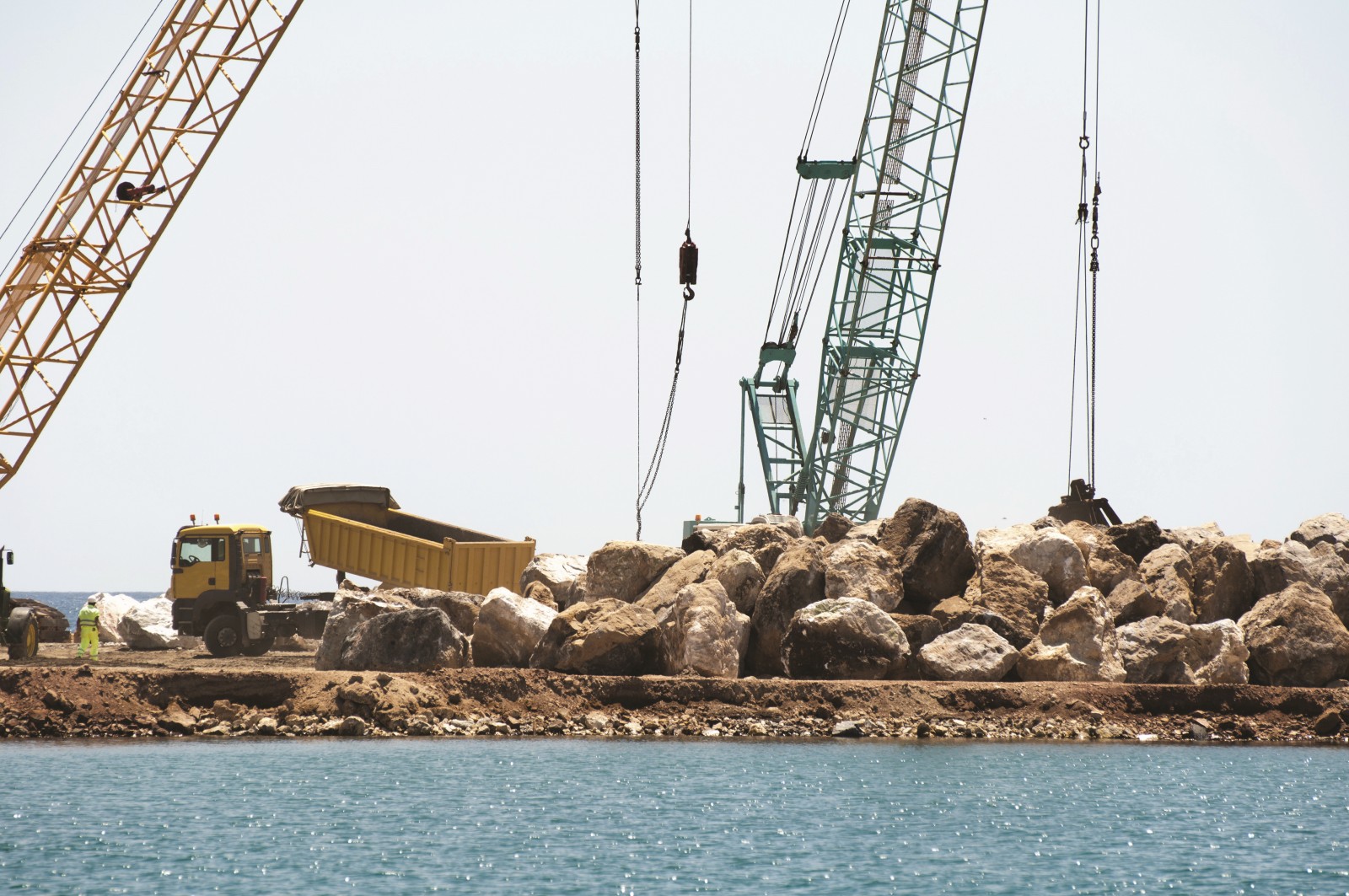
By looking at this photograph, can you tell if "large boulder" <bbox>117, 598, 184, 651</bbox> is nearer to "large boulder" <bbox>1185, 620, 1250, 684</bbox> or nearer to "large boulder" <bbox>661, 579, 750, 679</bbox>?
"large boulder" <bbox>661, 579, 750, 679</bbox>

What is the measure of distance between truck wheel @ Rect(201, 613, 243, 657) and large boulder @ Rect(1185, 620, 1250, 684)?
17.0m

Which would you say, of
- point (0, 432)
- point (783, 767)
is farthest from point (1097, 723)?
point (0, 432)

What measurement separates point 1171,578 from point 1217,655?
100 inches

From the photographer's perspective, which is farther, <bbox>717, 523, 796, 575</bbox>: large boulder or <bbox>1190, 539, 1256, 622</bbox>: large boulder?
<bbox>717, 523, 796, 575</bbox>: large boulder

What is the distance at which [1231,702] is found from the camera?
23656mm

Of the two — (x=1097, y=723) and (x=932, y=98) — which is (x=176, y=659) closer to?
(x=1097, y=723)

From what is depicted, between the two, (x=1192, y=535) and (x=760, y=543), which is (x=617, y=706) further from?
(x=1192, y=535)

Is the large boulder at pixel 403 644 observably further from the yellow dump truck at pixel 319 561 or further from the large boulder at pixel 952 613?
the large boulder at pixel 952 613

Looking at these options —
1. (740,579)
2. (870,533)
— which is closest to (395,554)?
(740,579)

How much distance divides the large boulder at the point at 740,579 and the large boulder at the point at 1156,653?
Answer: 5.98 meters

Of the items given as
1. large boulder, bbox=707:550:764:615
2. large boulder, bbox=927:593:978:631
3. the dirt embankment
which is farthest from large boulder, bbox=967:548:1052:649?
large boulder, bbox=707:550:764:615

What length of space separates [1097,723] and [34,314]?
961 inches

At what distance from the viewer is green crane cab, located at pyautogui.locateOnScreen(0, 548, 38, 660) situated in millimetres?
26625

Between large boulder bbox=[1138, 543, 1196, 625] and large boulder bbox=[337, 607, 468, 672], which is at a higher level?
large boulder bbox=[1138, 543, 1196, 625]
